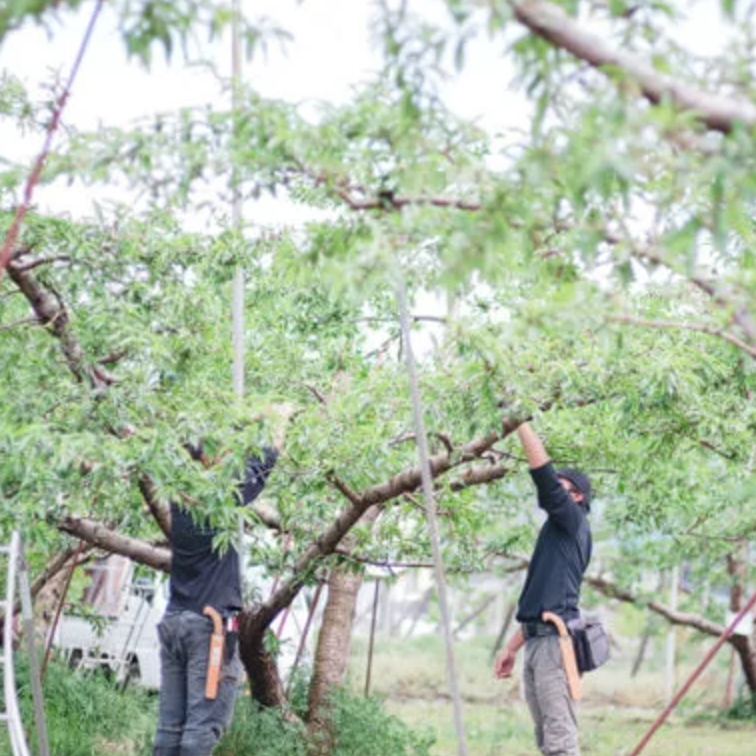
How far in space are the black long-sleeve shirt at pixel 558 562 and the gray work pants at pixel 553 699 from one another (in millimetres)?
143

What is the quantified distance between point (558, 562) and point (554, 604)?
0.18 meters

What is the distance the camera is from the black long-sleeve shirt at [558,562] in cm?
708

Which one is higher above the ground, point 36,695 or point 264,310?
point 264,310

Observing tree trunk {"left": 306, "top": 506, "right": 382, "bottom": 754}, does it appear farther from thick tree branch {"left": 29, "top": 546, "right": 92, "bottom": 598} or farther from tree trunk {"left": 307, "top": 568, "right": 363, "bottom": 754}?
thick tree branch {"left": 29, "top": 546, "right": 92, "bottom": 598}

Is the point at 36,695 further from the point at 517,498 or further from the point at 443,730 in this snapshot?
the point at 443,730

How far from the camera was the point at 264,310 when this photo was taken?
943 cm

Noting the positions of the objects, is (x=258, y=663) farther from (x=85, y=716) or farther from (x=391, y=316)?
(x=391, y=316)

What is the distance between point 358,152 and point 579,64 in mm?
916

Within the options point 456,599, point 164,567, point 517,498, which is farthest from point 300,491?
point 456,599

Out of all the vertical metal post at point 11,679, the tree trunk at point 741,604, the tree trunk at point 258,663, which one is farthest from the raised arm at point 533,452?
the tree trunk at point 741,604

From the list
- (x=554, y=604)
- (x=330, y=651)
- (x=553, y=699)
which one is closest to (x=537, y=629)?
(x=554, y=604)

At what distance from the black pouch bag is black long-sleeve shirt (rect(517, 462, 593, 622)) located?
0.05 meters

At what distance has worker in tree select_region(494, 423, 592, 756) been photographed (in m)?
7.15

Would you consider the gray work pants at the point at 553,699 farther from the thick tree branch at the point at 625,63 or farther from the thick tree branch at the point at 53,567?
the thick tree branch at the point at 53,567
